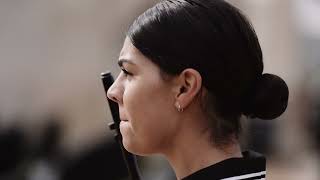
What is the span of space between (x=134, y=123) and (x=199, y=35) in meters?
0.18

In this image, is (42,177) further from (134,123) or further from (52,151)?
(134,123)

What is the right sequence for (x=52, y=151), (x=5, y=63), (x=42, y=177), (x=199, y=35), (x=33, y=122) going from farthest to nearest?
(x=5, y=63) < (x=33, y=122) < (x=52, y=151) < (x=42, y=177) < (x=199, y=35)

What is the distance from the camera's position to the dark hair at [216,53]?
1037mm

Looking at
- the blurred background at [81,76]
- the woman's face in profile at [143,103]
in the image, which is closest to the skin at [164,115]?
the woman's face in profile at [143,103]

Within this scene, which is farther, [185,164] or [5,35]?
[5,35]

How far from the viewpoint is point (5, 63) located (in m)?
5.60

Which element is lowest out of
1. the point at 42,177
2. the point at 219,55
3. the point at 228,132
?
the point at 42,177

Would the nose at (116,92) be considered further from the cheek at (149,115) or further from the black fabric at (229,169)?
the black fabric at (229,169)

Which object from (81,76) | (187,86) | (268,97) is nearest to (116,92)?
(187,86)

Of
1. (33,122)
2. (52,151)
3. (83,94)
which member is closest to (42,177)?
(52,151)

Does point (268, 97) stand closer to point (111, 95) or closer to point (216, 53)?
point (216, 53)

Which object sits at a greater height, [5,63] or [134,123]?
[134,123]

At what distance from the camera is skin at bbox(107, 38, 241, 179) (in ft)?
3.45

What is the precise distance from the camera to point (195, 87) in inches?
40.9
